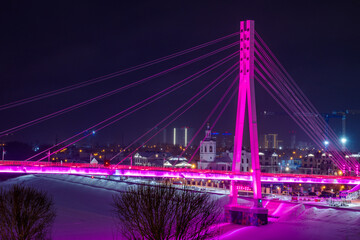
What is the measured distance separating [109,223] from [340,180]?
1782 centimetres

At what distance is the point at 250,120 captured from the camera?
2589 cm

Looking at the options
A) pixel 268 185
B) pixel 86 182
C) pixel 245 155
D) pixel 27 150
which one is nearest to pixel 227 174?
pixel 268 185

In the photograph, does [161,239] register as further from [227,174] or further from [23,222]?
[227,174]

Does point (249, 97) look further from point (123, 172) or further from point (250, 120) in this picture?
point (123, 172)

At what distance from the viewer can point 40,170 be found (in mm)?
25391

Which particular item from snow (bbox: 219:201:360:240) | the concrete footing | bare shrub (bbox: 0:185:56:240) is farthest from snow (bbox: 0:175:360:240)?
bare shrub (bbox: 0:185:56:240)

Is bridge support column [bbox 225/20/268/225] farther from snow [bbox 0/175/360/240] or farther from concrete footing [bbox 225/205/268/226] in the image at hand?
snow [bbox 0/175/360/240]

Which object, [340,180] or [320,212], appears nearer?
[320,212]

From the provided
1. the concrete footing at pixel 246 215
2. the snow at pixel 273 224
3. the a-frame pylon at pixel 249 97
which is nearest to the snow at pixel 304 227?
the snow at pixel 273 224

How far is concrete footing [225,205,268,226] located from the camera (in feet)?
86.5

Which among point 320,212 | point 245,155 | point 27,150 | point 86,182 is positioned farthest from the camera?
point 27,150

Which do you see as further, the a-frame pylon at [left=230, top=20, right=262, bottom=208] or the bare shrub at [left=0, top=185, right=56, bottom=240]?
the a-frame pylon at [left=230, top=20, right=262, bottom=208]

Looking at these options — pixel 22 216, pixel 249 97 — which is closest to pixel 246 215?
pixel 249 97

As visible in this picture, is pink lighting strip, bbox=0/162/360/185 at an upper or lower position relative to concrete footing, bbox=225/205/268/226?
upper
